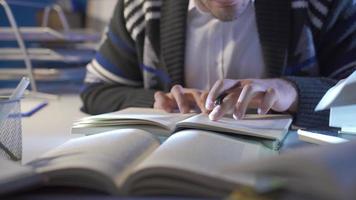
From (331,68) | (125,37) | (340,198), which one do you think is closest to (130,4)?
(125,37)

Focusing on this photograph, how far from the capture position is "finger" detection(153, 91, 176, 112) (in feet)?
3.00

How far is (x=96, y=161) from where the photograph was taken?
1.52ft

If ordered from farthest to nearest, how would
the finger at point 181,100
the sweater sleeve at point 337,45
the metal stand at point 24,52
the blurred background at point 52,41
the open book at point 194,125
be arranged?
the blurred background at point 52,41, the metal stand at point 24,52, the sweater sleeve at point 337,45, the finger at point 181,100, the open book at point 194,125

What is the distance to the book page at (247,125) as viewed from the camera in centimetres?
66

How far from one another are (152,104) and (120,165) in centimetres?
52

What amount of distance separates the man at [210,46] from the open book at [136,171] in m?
0.41

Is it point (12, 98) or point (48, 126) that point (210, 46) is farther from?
point (12, 98)

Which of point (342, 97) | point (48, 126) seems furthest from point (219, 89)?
point (48, 126)

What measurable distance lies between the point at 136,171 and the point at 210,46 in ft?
2.31

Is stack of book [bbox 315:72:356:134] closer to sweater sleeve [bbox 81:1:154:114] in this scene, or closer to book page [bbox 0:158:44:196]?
book page [bbox 0:158:44:196]

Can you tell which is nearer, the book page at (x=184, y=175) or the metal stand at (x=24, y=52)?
the book page at (x=184, y=175)

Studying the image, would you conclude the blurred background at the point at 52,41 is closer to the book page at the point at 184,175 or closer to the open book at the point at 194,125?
the open book at the point at 194,125

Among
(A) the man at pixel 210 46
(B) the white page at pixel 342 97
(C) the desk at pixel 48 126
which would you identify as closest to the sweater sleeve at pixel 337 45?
(A) the man at pixel 210 46

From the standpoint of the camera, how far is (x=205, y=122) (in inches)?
27.0
